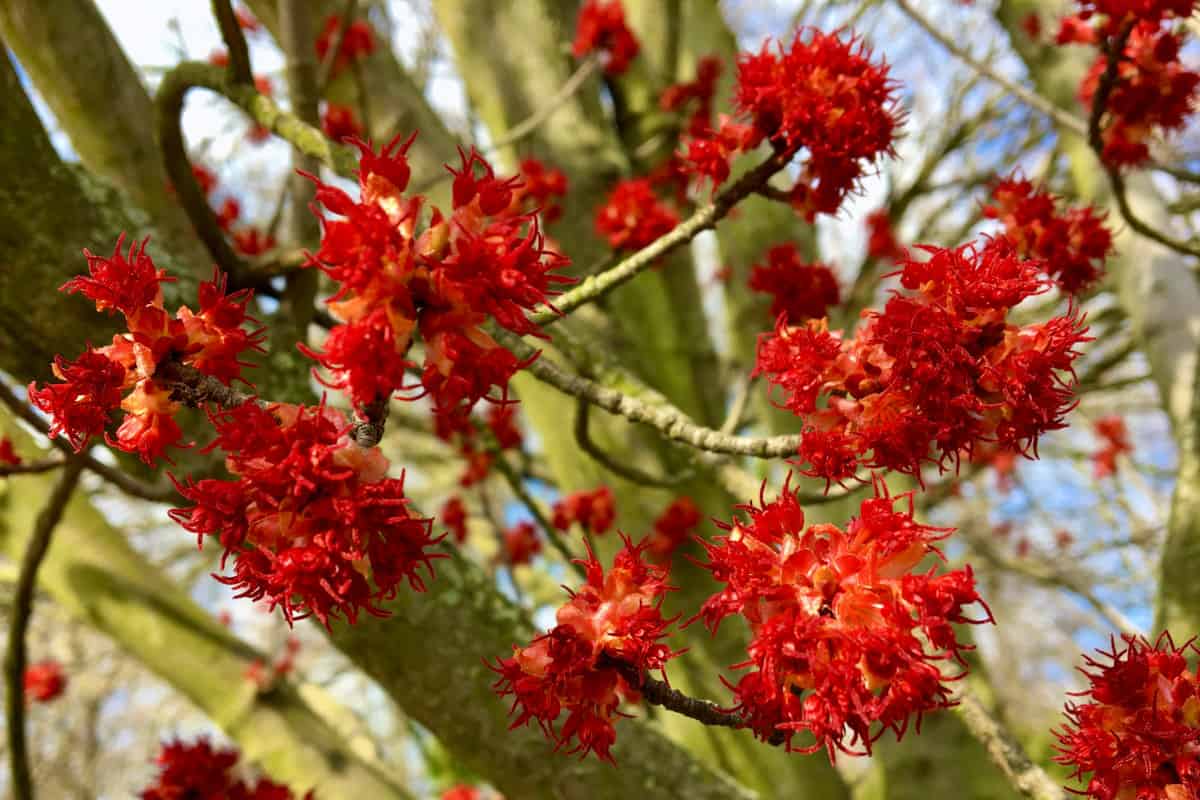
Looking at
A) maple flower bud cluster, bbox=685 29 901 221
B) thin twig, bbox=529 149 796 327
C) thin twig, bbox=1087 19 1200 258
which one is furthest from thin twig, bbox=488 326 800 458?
thin twig, bbox=1087 19 1200 258

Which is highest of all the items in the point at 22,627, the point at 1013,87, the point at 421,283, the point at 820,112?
the point at 1013,87

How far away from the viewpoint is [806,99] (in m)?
1.51

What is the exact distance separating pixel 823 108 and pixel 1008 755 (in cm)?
119

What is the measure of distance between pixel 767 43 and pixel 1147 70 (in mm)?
1114

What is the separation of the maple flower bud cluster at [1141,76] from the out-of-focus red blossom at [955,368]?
3.82 feet

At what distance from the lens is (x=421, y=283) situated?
87 cm

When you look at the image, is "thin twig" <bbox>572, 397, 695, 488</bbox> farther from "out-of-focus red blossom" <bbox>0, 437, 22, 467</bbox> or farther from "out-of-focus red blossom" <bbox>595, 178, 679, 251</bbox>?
"out-of-focus red blossom" <bbox>0, 437, 22, 467</bbox>

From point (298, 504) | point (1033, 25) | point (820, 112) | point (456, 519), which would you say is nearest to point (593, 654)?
point (298, 504)

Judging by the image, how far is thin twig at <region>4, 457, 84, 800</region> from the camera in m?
2.36

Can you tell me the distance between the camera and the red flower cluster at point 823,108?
4.91 ft

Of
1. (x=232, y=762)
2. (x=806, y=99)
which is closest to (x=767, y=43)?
(x=806, y=99)

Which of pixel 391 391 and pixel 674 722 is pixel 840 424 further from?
pixel 674 722

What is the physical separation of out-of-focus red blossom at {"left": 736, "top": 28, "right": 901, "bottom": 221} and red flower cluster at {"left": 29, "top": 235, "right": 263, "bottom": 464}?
103 centimetres

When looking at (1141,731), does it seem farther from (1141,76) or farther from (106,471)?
(106,471)
